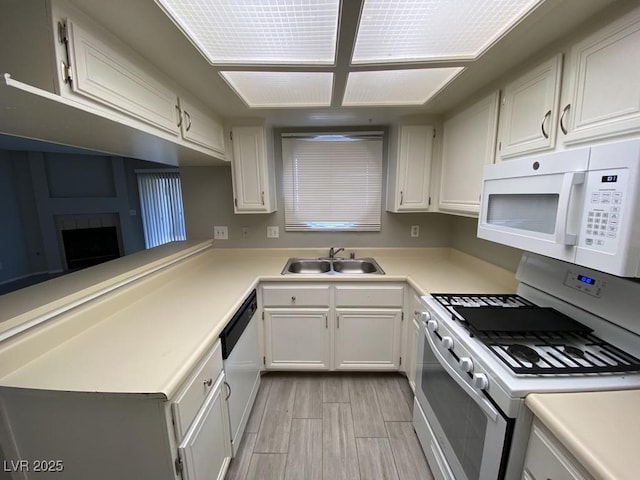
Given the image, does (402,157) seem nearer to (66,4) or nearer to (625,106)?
(625,106)

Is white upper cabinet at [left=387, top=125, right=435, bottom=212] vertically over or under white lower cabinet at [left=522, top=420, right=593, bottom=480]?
over

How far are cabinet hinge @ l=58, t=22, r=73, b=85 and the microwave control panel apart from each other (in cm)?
159

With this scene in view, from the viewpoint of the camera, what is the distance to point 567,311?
1.13 m

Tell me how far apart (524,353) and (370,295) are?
1.13 meters

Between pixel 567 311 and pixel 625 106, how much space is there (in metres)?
0.81

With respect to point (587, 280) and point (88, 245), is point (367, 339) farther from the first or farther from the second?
point (88, 245)

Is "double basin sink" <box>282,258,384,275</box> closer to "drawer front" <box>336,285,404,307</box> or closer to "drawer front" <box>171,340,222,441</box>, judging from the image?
"drawer front" <box>336,285,404,307</box>

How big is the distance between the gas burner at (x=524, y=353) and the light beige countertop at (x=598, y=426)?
0.44ft

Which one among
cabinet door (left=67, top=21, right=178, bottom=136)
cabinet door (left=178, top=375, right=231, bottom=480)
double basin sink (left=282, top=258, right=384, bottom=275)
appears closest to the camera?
cabinet door (left=67, top=21, right=178, bottom=136)

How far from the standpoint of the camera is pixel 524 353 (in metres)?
0.92

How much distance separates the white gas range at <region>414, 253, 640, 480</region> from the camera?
816 millimetres

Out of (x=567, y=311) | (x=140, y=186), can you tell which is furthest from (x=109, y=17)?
(x=140, y=186)

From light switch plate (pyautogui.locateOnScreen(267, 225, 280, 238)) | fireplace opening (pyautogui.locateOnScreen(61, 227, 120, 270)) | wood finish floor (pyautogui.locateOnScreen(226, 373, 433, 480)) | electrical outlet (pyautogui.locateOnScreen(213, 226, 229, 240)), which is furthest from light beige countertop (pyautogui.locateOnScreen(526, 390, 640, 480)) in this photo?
fireplace opening (pyautogui.locateOnScreen(61, 227, 120, 270))

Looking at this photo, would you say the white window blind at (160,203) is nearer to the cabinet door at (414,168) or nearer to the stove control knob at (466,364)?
the cabinet door at (414,168)
